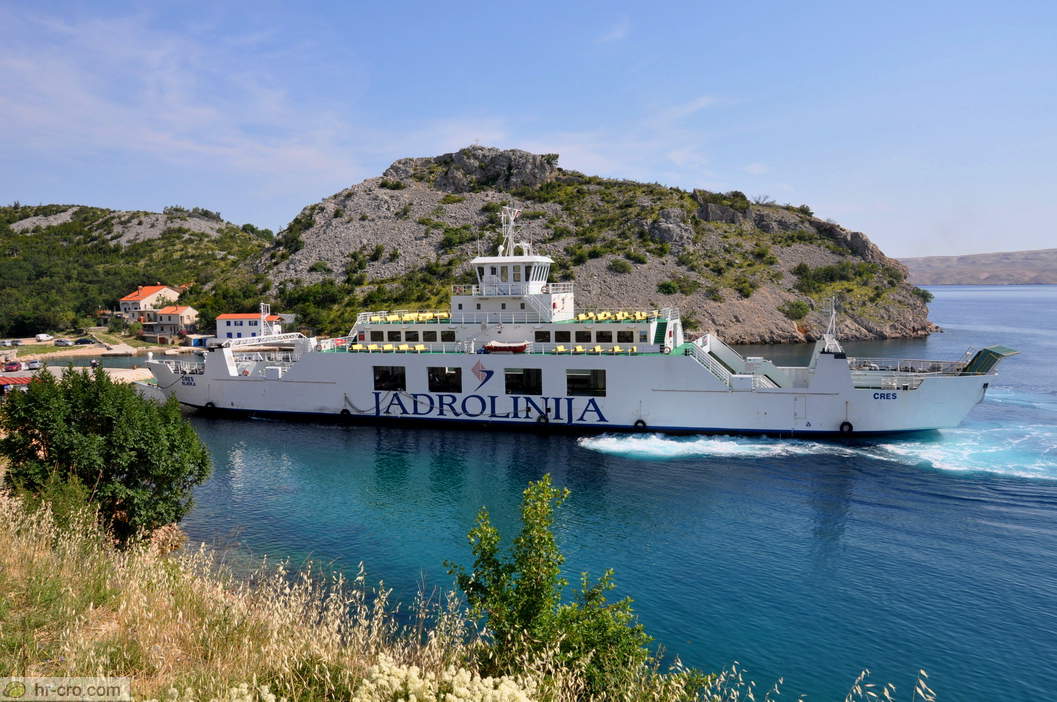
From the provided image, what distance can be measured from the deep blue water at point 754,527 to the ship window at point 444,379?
228 centimetres

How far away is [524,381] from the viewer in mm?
29578

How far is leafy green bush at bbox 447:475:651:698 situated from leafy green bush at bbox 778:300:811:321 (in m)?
72.9

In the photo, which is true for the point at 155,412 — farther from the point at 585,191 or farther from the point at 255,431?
the point at 585,191

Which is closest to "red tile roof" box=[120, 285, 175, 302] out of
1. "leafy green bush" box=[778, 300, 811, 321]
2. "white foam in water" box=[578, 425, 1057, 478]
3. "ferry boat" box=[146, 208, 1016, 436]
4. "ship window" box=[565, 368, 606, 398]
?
"ferry boat" box=[146, 208, 1016, 436]

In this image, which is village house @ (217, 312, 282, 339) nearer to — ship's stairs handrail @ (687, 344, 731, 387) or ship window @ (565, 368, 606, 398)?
ship window @ (565, 368, 606, 398)

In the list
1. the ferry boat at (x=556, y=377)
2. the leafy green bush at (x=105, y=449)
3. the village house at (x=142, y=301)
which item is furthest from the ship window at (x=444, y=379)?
the village house at (x=142, y=301)

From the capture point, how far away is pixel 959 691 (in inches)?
444

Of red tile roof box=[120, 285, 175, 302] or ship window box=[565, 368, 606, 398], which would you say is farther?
red tile roof box=[120, 285, 175, 302]

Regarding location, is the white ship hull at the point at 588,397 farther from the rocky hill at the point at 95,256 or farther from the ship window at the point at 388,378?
the rocky hill at the point at 95,256

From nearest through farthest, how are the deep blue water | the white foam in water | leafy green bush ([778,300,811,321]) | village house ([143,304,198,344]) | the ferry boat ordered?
the deep blue water < the white foam in water < the ferry boat < leafy green bush ([778,300,811,321]) < village house ([143,304,198,344])

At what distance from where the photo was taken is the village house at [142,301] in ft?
274

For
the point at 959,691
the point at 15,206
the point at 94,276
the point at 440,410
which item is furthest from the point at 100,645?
the point at 15,206

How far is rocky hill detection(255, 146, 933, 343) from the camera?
77.0 meters

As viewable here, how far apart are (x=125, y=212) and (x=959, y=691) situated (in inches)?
6509
